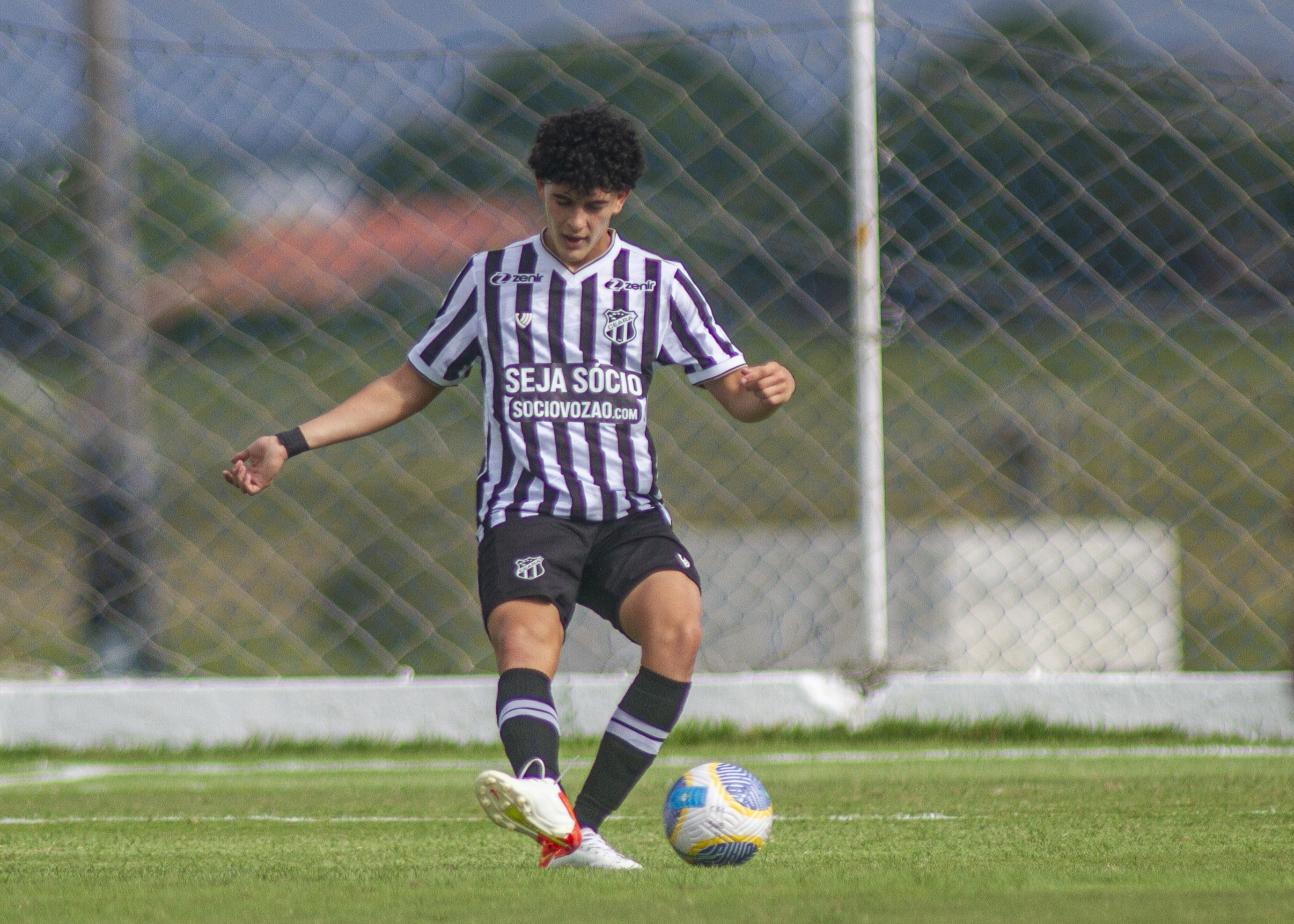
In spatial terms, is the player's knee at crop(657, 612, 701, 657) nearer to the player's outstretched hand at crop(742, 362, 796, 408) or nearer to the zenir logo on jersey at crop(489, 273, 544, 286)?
the player's outstretched hand at crop(742, 362, 796, 408)

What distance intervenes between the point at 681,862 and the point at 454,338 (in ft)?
3.86

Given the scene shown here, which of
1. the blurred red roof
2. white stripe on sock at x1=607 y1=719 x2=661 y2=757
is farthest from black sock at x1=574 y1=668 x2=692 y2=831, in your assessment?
the blurred red roof

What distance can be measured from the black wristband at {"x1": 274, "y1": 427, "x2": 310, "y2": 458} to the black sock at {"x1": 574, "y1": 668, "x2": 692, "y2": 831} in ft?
2.67

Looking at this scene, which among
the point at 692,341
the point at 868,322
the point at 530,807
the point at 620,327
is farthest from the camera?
the point at 868,322

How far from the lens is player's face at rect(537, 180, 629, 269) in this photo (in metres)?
3.24

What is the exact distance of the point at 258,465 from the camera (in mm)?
3199

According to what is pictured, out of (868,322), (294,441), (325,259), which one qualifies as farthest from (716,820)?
(325,259)

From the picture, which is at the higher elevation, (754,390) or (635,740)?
(754,390)

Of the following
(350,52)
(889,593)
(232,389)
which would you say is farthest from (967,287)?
(232,389)

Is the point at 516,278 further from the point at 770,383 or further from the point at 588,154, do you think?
the point at 770,383

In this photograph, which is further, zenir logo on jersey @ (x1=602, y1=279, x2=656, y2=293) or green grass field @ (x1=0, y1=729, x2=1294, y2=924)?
zenir logo on jersey @ (x1=602, y1=279, x2=656, y2=293)

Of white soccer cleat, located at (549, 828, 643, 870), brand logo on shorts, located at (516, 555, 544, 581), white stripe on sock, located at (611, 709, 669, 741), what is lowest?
white soccer cleat, located at (549, 828, 643, 870)

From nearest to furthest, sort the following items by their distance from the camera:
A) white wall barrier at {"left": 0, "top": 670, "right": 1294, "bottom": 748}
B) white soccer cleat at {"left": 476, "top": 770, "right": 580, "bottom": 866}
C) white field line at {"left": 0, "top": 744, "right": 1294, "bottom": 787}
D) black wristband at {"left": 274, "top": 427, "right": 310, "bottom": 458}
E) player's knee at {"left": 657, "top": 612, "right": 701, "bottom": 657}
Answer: white soccer cleat at {"left": 476, "top": 770, "right": 580, "bottom": 866}, player's knee at {"left": 657, "top": 612, "right": 701, "bottom": 657}, black wristband at {"left": 274, "top": 427, "right": 310, "bottom": 458}, white field line at {"left": 0, "top": 744, "right": 1294, "bottom": 787}, white wall barrier at {"left": 0, "top": 670, "right": 1294, "bottom": 748}

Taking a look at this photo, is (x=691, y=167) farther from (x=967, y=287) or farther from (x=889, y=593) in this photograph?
(x=889, y=593)
